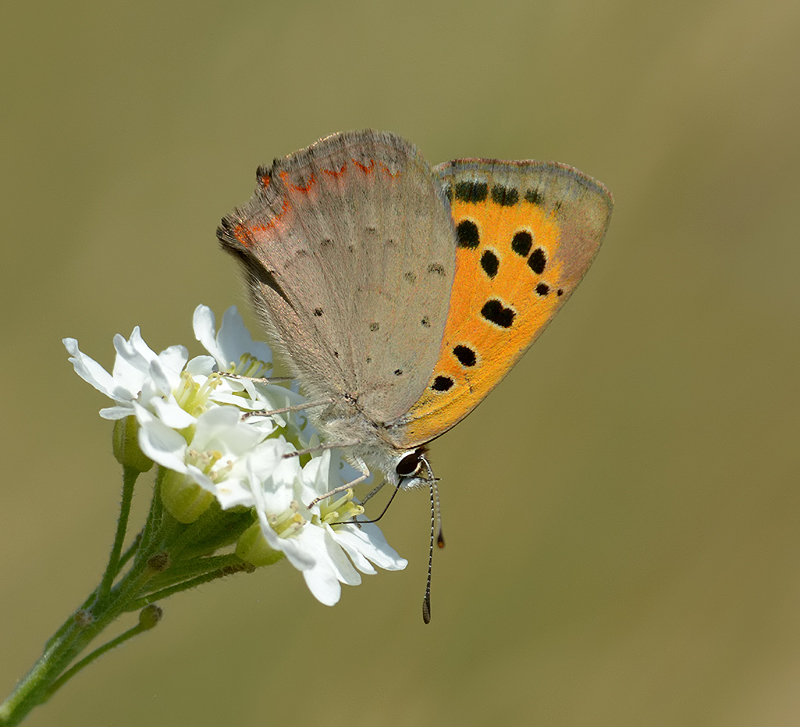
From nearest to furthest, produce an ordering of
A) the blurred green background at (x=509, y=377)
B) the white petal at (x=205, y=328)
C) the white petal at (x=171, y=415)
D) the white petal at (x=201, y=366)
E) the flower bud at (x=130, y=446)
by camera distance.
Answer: the white petal at (x=171, y=415) < the flower bud at (x=130, y=446) < the white petal at (x=201, y=366) < the white petal at (x=205, y=328) < the blurred green background at (x=509, y=377)

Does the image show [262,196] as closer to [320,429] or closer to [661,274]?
[320,429]

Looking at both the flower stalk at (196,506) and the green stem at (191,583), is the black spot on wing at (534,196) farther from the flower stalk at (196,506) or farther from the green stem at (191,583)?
the green stem at (191,583)

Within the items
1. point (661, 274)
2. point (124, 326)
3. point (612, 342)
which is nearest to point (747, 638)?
point (612, 342)

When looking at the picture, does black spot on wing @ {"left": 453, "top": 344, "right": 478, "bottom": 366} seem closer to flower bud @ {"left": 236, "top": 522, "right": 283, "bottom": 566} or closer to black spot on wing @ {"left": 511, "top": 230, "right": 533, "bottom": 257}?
black spot on wing @ {"left": 511, "top": 230, "right": 533, "bottom": 257}

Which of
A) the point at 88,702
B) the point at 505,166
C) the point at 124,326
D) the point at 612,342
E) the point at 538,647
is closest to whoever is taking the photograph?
the point at 505,166

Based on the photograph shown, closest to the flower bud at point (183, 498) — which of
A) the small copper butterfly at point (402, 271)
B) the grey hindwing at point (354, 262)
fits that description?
the small copper butterfly at point (402, 271)

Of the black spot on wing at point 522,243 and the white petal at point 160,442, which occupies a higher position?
the black spot on wing at point 522,243

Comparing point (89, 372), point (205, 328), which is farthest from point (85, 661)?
point (205, 328)
